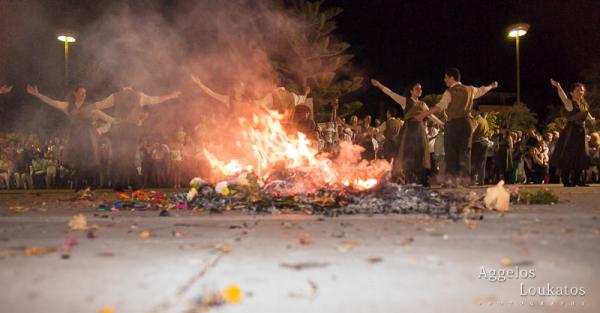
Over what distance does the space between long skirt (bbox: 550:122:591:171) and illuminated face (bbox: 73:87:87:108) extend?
9.97 m

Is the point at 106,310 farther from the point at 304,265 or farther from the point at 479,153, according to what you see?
the point at 479,153

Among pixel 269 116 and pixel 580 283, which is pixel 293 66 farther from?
pixel 580 283

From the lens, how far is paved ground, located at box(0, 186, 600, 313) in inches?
92.1

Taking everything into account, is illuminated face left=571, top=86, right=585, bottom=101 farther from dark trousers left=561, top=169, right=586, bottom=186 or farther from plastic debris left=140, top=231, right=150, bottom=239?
plastic debris left=140, top=231, right=150, bottom=239

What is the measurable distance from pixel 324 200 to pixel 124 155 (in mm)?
5126

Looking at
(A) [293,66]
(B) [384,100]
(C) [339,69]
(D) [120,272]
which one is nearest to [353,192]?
(D) [120,272]

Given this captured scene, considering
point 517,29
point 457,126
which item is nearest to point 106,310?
point 457,126

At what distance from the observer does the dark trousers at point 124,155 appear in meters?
9.23

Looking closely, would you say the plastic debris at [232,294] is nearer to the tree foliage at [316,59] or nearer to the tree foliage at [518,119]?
the tree foliage at [316,59]

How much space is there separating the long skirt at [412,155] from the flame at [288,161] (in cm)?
124

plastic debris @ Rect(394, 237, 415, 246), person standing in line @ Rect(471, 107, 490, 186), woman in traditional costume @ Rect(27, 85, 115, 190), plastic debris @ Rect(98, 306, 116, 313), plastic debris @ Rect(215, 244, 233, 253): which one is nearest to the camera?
plastic debris @ Rect(98, 306, 116, 313)

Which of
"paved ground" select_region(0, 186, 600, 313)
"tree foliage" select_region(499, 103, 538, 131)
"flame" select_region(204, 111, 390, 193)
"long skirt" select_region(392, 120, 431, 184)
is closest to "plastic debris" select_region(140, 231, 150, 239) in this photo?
"paved ground" select_region(0, 186, 600, 313)

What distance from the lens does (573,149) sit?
31.1 feet

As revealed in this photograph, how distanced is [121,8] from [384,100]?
25.0m
